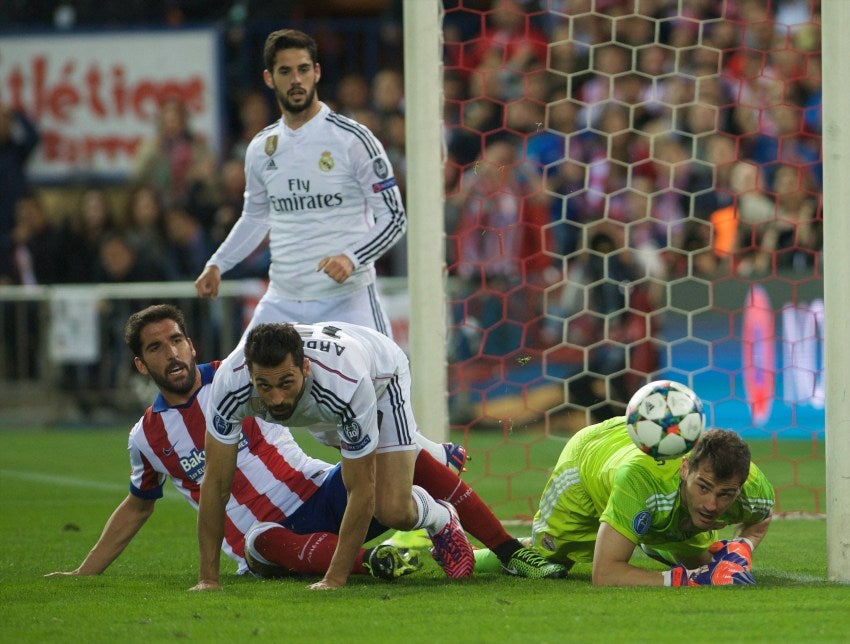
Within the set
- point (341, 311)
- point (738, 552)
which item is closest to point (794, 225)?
point (341, 311)

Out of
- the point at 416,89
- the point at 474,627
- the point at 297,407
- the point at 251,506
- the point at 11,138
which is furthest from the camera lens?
the point at 11,138

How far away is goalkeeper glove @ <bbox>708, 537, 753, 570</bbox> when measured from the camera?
5.51 m

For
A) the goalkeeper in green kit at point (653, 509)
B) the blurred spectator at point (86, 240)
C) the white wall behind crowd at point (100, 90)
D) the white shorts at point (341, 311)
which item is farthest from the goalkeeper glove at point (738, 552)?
the white wall behind crowd at point (100, 90)

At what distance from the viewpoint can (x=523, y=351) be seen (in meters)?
11.4

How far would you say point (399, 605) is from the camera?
201 inches

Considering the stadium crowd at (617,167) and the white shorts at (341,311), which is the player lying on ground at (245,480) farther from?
the stadium crowd at (617,167)

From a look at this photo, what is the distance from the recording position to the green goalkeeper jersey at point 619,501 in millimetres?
5324

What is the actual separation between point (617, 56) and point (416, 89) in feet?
13.0

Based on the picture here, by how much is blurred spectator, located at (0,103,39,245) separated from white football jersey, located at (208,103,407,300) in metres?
8.88

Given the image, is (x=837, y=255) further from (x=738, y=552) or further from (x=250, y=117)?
(x=250, y=117)

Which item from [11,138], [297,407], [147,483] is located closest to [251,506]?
[147,483]

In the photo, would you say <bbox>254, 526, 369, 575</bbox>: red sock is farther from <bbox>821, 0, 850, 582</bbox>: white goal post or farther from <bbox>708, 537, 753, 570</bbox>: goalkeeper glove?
<bbox>821, 0, 850, 582</bbox>: white goal post

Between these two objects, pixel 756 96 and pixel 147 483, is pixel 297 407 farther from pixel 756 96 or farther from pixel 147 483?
pixel 756 96

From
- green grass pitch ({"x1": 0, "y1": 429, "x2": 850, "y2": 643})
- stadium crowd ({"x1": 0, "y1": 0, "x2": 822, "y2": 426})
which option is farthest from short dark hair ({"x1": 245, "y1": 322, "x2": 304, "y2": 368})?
stadium crowd ({"x1": 0, "y1": 0, "x2": 822, "y2": 426})
